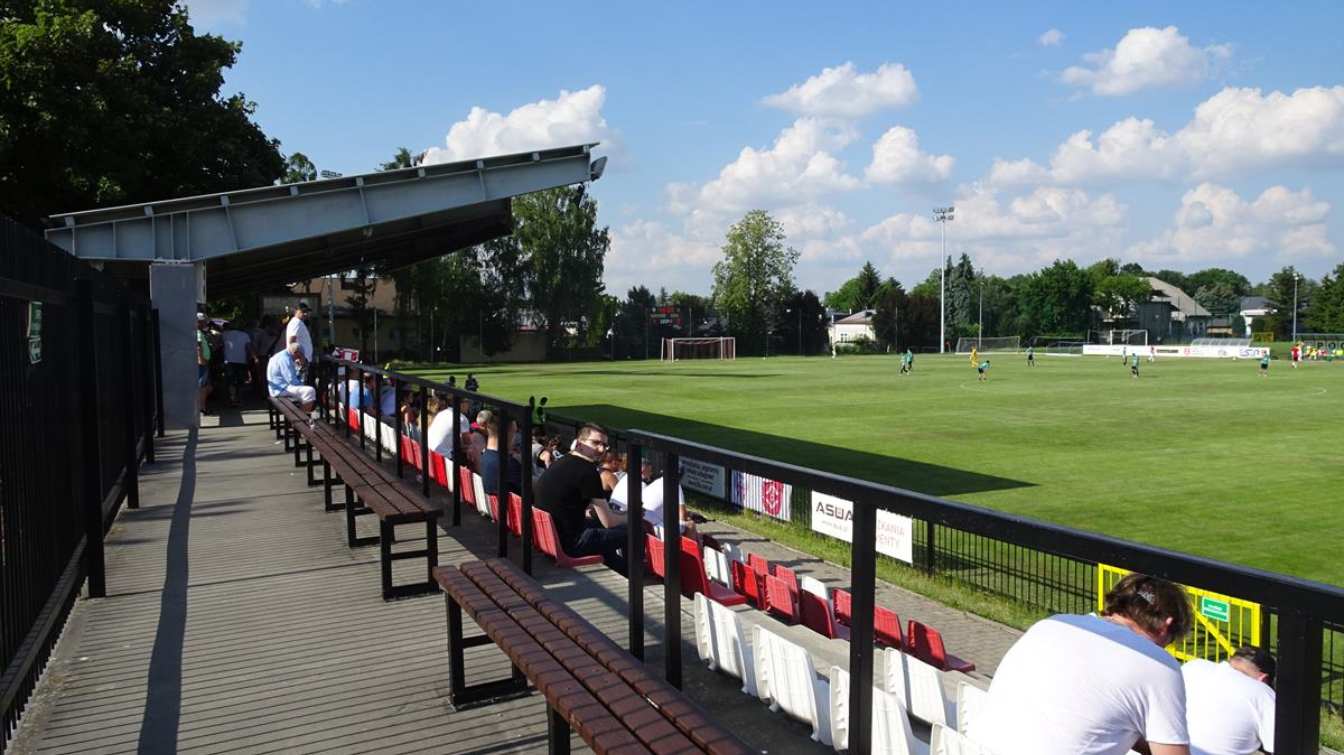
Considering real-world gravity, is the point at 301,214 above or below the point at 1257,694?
above

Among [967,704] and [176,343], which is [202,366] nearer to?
[176,343]

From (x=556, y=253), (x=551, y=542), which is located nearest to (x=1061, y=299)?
(x=556, y=253)

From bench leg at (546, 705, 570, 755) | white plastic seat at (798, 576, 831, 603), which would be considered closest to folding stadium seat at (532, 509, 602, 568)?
white plastic seat at (798, 576, 831, 603)

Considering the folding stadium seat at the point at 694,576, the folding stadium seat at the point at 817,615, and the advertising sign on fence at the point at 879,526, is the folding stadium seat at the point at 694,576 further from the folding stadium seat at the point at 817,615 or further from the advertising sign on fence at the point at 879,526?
the advertising sign on fence at the point at 879,526

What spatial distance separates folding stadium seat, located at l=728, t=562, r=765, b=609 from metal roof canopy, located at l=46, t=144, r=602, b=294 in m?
12.1

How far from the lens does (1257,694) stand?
12.2ft

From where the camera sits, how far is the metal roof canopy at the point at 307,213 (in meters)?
16.1

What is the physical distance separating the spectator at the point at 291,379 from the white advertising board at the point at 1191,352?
6687 centimetres

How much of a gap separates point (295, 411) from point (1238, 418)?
2455cm

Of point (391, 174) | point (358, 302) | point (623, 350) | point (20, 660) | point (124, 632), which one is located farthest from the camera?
point (623, 350)

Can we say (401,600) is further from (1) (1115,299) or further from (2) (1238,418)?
(1) (1115,299)

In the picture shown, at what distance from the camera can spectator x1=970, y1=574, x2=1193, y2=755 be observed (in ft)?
7.36

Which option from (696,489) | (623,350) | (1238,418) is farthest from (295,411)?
(623,350)

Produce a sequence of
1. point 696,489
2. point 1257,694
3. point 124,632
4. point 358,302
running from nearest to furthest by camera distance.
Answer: point 1257,694 < point 124,632 < point 696,489 < point 358,302
